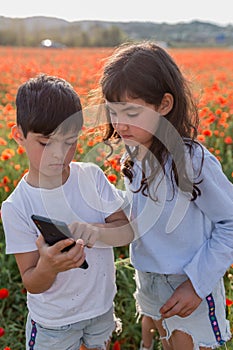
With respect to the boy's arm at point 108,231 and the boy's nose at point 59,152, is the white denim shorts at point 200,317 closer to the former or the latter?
the boy's arm at point 108,231

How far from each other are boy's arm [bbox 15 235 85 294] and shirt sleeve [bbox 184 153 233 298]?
40cm

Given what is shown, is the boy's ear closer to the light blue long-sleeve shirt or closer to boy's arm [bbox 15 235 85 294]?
boy's arm [bbox 15 235 85 294]

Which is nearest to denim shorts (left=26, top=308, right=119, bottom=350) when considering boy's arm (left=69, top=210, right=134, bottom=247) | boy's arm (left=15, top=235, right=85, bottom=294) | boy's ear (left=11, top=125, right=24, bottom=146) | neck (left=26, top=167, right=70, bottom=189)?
boy's arm (left=15, top=235, right=85, bottom=294)

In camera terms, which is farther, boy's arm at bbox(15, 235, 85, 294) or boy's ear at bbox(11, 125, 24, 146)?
boy's ear at bbox(11, 125, 24, 146)

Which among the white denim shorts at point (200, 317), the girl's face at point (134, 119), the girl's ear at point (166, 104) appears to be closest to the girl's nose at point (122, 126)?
the girl's face at point (134, 119)

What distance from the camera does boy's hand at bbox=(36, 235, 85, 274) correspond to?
1.35 m

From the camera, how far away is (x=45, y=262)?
1.40 metres

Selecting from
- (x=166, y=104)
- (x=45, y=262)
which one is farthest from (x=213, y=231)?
(x=45, y=262)

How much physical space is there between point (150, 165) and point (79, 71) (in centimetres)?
817

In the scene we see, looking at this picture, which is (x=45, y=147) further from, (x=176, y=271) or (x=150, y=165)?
(x=176, y=271)

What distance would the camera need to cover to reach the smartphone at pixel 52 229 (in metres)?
1.30

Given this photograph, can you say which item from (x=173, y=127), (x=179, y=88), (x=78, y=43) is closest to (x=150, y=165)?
(x=173, y=127)

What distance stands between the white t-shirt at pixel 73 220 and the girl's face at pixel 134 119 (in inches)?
6.7

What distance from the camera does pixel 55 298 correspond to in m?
1.57
